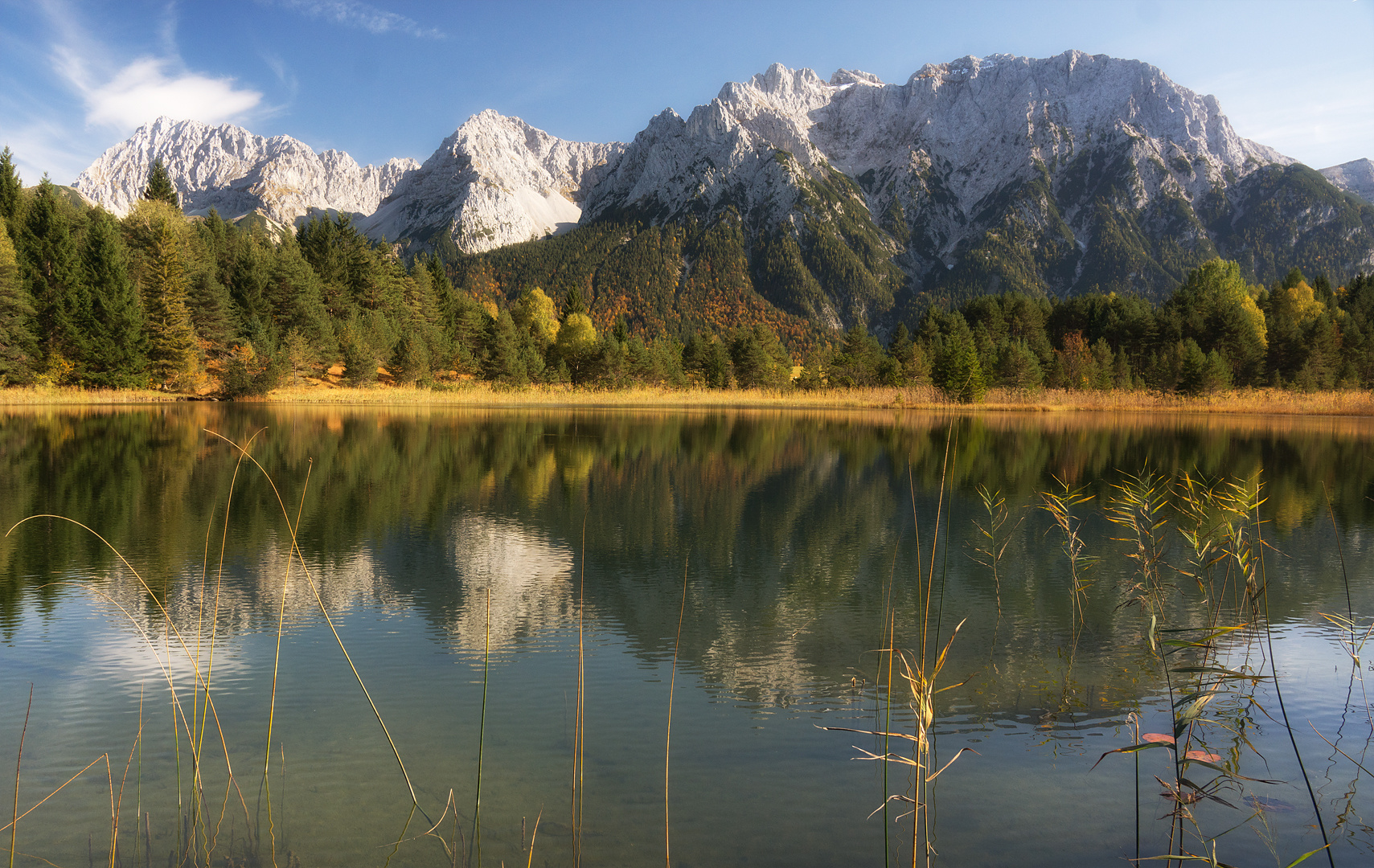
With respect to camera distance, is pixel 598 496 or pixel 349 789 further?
pixel 598 496

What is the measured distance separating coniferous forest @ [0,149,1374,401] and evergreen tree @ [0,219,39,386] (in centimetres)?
A: 13

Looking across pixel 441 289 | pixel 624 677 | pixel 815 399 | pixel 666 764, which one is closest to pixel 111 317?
pixel 441 289

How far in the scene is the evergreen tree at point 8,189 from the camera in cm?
5378

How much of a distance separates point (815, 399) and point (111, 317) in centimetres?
4980

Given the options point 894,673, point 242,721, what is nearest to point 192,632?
point 242,721

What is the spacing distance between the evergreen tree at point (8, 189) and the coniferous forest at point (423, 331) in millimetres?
191

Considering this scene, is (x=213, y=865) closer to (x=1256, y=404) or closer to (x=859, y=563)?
(x=859, y=563)

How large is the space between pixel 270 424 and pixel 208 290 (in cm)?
2752

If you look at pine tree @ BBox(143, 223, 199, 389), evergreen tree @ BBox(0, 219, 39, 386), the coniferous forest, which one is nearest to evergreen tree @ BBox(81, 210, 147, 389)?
the coniferous forest

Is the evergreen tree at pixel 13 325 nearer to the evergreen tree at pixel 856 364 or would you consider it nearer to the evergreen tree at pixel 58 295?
the evergreen tree at pixel 58 295

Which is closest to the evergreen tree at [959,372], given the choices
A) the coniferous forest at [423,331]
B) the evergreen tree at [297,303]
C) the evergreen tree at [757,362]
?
the coniferous forest at [423,331]

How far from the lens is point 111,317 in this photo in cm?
4803

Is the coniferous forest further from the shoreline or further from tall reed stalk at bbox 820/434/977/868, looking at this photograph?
tall reed stalk at bbox 820/434/977/868

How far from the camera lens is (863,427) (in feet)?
129
